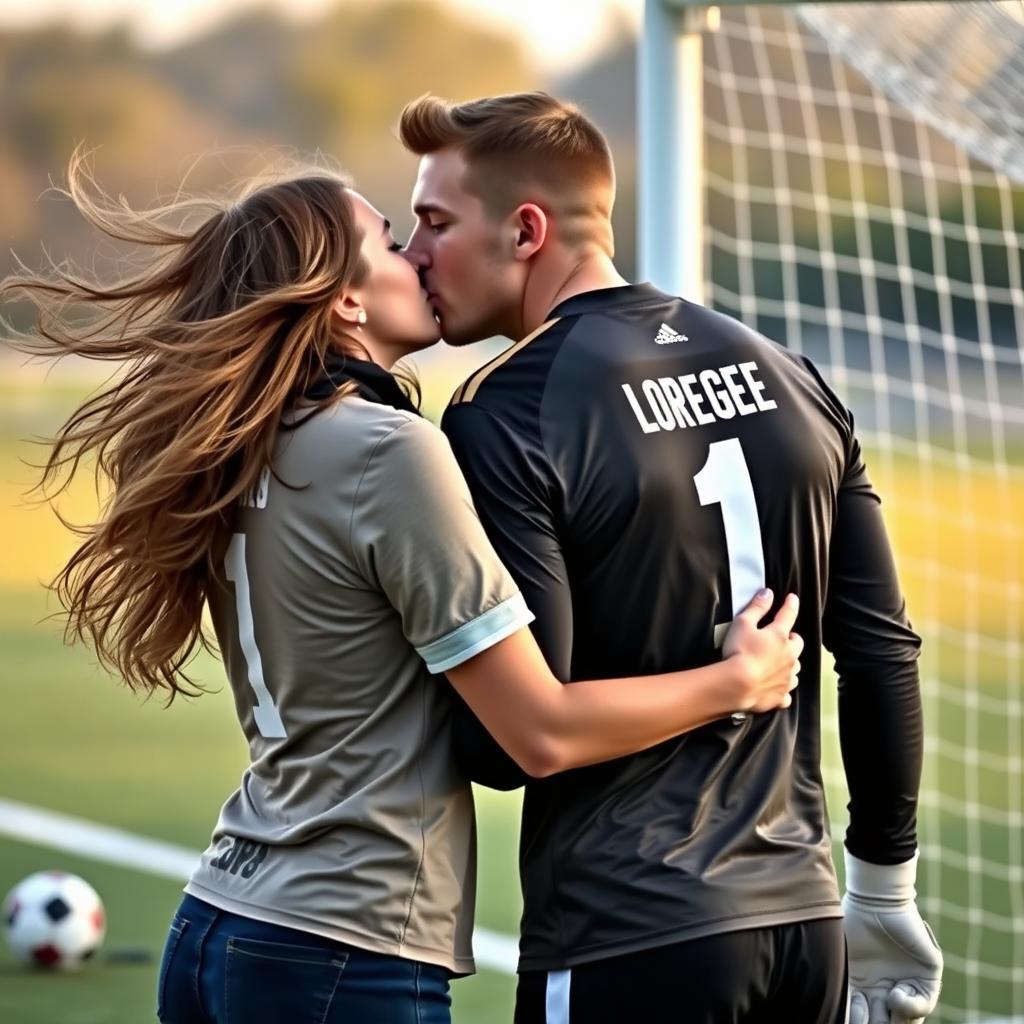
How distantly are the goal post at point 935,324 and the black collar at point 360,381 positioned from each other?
1663mm

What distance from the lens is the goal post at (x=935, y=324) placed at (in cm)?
401

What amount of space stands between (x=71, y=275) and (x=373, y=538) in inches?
30.1

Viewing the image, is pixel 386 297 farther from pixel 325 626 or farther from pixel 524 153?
pixel 325 626

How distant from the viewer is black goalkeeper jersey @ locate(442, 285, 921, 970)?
2.16 metres

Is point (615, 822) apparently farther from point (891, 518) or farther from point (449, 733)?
point (891, 518)

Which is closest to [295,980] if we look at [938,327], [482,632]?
[482,632]

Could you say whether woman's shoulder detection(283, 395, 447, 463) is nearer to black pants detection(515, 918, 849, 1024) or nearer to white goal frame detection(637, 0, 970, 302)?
black pants detection(515, 918, 849, 1024)

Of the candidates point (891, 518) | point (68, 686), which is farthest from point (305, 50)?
point (68, 686)

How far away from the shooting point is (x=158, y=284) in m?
2.37

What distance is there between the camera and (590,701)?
2.13 metres

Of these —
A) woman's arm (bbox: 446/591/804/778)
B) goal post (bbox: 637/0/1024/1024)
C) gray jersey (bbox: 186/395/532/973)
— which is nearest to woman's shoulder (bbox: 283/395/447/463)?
gray jersey (bbox: 186/395/532/973)

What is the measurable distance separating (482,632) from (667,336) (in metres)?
0.51

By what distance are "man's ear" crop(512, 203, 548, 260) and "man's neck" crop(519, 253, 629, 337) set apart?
31 mm

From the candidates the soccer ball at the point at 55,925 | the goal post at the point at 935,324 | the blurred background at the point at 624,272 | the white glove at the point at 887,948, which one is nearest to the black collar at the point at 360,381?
the blurred background at the point at 624,272
